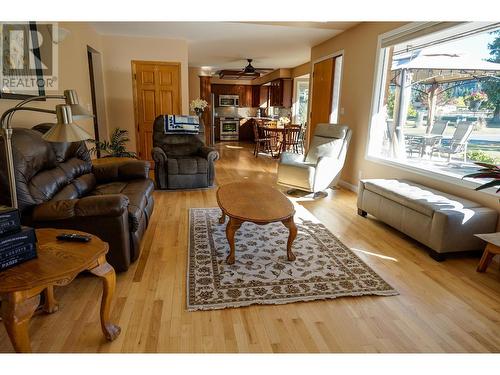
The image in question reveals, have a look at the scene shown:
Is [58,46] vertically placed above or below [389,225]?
above

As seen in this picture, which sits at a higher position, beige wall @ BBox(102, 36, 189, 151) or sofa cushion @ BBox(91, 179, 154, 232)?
beige wall @ BBox(102, 36, 189, 151)

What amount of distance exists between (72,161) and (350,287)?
2.56 metres

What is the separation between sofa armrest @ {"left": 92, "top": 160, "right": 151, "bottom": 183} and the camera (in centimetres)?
317

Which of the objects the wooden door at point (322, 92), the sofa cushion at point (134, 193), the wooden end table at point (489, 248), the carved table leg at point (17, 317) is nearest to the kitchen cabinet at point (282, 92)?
the wooden door at point (322, 92)

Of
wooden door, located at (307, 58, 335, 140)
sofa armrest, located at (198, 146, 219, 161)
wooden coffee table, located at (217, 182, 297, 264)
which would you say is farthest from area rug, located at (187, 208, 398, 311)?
wooden door, located at (307, 58, 335, 140)

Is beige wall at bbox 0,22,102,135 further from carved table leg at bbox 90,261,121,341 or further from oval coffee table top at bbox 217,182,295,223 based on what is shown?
oval coffee table top at bbox 217,182,295,223

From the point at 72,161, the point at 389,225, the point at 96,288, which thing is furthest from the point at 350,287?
the point at 72,161

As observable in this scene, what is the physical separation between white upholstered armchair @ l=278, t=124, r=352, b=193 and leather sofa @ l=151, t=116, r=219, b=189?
1.10 m

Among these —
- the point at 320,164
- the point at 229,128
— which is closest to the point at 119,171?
the point at 320,164

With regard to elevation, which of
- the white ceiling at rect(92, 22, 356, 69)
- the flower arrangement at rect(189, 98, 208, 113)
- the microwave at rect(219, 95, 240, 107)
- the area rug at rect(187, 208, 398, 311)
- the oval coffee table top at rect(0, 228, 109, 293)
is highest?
the white ceiling at rect(92, 22, 356, 69)

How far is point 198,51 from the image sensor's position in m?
6.84

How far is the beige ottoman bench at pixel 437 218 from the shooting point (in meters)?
2.47
